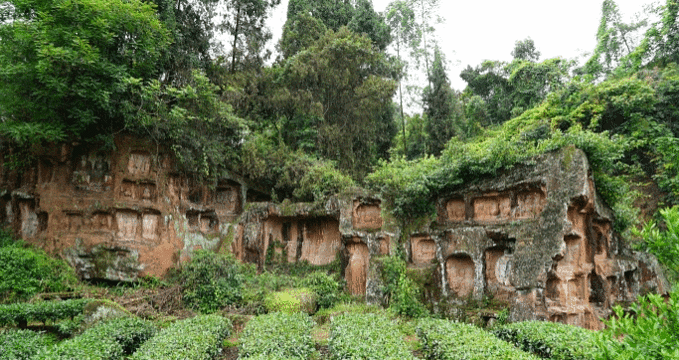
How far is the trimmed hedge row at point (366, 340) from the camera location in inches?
305

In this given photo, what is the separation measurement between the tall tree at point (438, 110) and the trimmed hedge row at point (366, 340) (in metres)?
17.1

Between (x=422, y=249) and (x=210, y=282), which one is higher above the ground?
(x=422, y=249)

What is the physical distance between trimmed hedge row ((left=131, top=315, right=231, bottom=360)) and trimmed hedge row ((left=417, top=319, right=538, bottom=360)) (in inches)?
205

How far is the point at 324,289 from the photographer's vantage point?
50.3 ft

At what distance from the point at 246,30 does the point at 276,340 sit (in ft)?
66.3

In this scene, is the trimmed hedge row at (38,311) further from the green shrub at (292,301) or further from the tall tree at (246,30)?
the tall tree at (246,30)

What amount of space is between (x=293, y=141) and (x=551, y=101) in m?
15.0

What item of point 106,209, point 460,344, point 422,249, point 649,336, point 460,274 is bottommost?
point 460,344

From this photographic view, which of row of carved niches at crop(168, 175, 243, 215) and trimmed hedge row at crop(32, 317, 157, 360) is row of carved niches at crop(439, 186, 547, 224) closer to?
row of carved niches at crop(168, 175, 243, 215)

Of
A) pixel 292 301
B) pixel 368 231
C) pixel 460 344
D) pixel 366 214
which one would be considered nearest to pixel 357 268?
pixel 368 231

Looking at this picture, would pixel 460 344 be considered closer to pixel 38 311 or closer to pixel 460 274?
pixel 460 274

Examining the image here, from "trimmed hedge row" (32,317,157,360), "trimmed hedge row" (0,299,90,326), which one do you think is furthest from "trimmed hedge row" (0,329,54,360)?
"trimmed hedge row" (0,299,90,326)

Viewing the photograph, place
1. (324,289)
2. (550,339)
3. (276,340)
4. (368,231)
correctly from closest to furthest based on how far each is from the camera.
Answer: (550,339) → (276,340) → (324,289) → (368,231)

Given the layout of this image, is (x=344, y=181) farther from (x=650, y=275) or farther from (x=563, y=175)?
(x=650, y=275)
